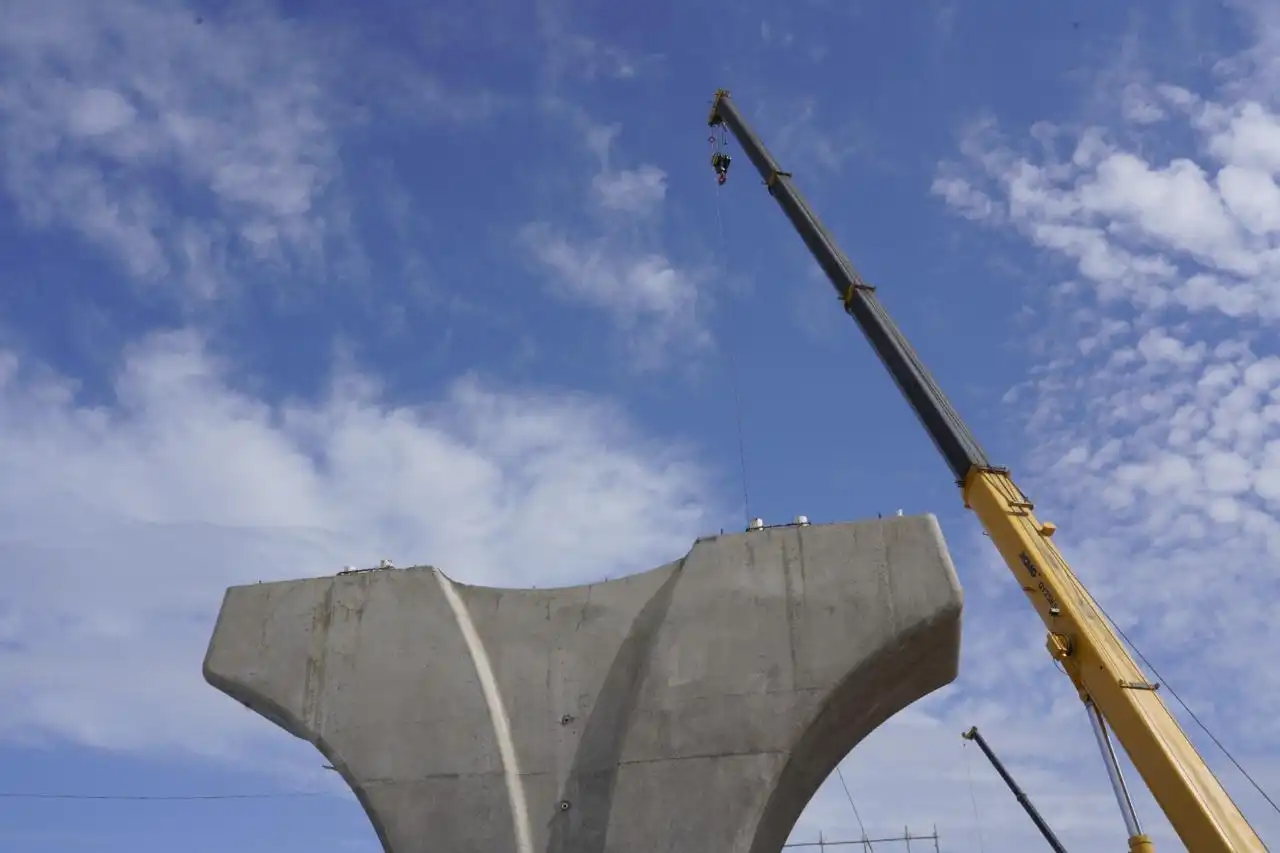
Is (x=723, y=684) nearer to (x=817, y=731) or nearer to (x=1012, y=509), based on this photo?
(x=817, y=731)

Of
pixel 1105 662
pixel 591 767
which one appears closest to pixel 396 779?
pixel 591 767

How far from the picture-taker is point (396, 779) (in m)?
13.1

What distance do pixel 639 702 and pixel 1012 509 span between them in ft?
19.3

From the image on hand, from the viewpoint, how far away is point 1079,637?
531 inches

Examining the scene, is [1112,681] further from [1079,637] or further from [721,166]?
[721,166]

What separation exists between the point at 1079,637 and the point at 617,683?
5.59 metres

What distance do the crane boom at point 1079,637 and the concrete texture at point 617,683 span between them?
161 centimetres

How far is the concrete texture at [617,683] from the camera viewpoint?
12445 millimetres

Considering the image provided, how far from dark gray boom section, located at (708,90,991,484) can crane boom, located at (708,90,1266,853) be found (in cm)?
2

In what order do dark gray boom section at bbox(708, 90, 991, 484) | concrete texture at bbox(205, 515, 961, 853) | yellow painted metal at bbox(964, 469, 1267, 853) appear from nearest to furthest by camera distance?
yellow painted metal at bbox(964, 469, 1267, 853) → concrete texture at bbox(205, 515, 961, 853) → dark gray boom section at bbox(708, 90, 991, 484)

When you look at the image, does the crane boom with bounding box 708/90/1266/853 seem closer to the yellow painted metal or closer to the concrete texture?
the yellow painted metal

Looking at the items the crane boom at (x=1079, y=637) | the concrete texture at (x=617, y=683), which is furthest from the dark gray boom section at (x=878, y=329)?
the concrete texture at (x=617, y=683)

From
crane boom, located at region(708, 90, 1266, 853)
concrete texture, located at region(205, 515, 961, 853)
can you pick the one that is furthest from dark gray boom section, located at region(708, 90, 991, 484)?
concrete texture, located at region(205, 515, 961, 853)

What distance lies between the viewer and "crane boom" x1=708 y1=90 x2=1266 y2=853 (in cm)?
1183
